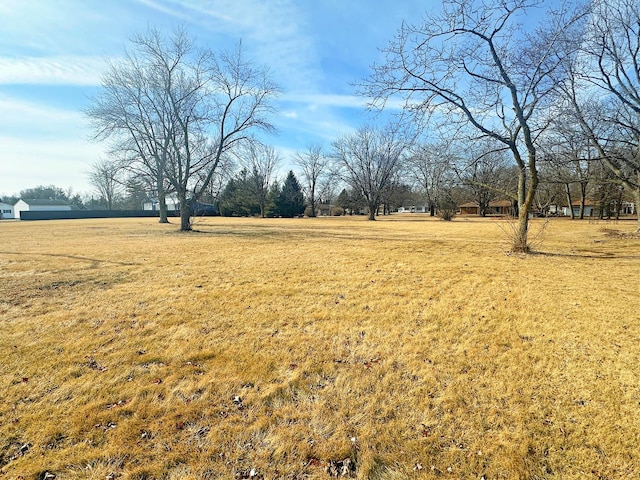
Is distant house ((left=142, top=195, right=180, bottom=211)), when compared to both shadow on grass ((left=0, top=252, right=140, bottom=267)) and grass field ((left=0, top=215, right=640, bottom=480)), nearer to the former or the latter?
shadow on grass ((left=0, top=252, right=140, bottom=267))

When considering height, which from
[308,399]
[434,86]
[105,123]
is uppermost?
[105,123]

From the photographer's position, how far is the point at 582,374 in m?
3.06

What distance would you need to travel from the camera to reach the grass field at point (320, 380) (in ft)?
6.88

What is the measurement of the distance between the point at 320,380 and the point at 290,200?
48.1 meters

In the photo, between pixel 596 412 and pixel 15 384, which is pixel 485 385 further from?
pixel 15 384

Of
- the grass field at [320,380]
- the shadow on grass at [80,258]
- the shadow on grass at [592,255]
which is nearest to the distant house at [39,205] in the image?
the shadow on grass at [80,258]

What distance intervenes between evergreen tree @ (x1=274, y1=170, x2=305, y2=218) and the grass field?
43763 mm

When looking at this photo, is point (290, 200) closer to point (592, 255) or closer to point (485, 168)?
point (485, 168)

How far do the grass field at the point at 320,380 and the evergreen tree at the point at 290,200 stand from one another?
43763 millimetres

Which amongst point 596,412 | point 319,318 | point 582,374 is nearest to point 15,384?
point 319,318

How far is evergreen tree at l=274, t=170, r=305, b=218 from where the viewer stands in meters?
49.5

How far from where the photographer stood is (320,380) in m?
3.04

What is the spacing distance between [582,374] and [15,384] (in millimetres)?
5595

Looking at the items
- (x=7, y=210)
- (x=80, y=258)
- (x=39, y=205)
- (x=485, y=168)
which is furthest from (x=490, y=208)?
(x=7, y=210)
